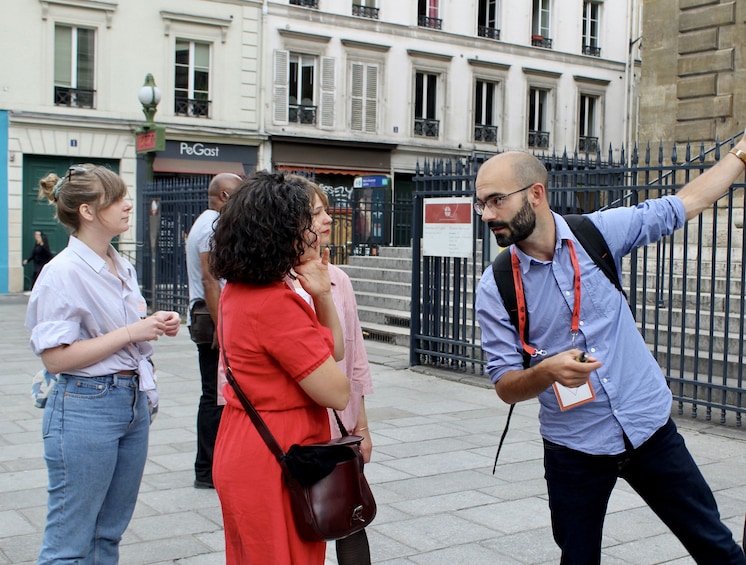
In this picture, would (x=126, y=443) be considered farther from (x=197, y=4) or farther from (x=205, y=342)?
(x=197, y=4)

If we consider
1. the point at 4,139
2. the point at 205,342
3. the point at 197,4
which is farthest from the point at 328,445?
the point at 197,4

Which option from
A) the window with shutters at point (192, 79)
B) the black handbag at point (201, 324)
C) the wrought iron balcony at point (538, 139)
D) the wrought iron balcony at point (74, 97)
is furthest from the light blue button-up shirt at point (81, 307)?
the wrought iron balcony at point (538, 139)

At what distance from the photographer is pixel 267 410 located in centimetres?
268

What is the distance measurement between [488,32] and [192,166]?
A: 11.2 metres

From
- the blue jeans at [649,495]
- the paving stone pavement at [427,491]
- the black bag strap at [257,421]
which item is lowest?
the paving stone pavement at [427,491]

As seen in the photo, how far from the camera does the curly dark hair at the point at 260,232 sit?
2652mm

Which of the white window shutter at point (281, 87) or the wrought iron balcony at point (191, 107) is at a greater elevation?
the white window shutter at point (281, 87)

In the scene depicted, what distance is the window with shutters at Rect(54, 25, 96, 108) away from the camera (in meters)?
23.1

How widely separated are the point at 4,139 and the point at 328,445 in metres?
21.9

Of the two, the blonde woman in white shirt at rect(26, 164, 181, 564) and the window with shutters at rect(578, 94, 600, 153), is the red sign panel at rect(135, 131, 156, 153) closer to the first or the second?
the blonde woman in white shirt at rect(26, 164, 181, 564)

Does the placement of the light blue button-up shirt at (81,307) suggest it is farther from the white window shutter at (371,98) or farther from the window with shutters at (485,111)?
the window with shutters at (485,111)

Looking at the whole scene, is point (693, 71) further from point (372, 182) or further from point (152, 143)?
point (372, 182)

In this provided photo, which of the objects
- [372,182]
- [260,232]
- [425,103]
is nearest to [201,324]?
[260,232]

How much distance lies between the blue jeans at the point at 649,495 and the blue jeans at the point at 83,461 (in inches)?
61.3
